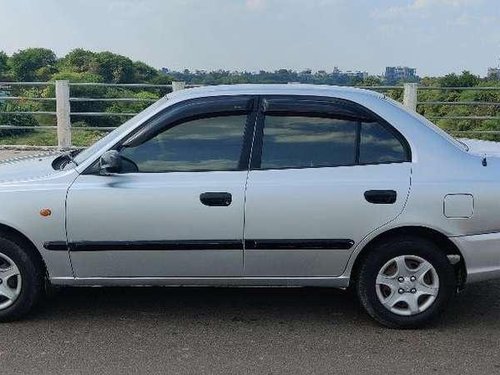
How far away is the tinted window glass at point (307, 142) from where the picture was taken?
13.6 feet

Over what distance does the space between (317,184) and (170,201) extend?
0.93 metres

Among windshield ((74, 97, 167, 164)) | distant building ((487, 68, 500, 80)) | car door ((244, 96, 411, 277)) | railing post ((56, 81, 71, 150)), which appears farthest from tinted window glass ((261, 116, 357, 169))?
distant building ((487, 68, 500, 80))

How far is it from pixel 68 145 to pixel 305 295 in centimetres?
776

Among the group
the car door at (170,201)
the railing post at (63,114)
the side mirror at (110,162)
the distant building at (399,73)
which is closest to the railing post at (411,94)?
the distant building at (399,73)

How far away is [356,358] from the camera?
12.5 feet

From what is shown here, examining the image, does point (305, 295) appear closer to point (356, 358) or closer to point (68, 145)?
point (356, 358)

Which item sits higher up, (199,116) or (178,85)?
(178,85)

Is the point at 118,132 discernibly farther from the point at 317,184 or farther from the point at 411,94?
the point at 411,94

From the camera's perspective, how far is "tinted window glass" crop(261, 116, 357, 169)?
13.6 feet

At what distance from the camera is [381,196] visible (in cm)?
406

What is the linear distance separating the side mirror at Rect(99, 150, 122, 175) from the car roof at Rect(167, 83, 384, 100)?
0.60 metres

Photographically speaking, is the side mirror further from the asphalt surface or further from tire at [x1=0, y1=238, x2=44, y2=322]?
the asphalt surface

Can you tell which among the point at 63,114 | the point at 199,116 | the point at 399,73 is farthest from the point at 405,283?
the point at 399,73

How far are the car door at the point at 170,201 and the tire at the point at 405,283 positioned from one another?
864 millimetres
